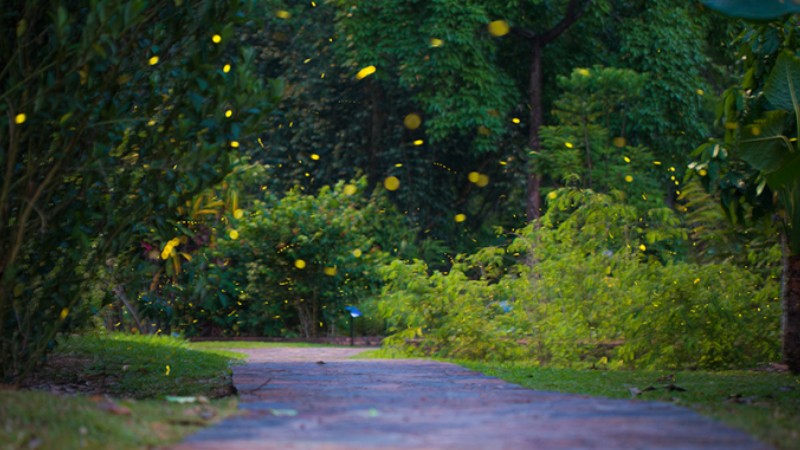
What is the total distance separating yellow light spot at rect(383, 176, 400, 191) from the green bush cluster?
31.6ft

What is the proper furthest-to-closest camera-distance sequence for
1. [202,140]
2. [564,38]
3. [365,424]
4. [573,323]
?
[564,38], [573,323], [202,140], [365,424]

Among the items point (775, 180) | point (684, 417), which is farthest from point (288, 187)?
point (684, 417)

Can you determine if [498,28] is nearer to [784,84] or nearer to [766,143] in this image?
[784,84]

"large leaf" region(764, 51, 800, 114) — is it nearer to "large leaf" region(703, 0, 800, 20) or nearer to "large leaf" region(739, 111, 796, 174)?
"large leaf" region(739, 111, 796, 174)

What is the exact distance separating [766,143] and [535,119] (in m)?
13.9

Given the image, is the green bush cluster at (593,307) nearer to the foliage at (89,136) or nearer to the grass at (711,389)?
the grass at (711,389)

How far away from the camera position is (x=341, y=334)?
20.3 metres

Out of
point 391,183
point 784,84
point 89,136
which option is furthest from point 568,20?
point 89,136

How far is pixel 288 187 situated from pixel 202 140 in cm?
1800

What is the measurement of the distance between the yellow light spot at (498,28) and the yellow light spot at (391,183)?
12.4ft

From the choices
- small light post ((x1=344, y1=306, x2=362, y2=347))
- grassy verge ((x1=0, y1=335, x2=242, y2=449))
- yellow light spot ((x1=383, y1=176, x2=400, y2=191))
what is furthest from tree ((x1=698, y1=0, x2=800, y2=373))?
yellow light spot ((x1=383, y1=176, x2=400, y2=191))

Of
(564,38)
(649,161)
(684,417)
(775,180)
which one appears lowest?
(684,417)

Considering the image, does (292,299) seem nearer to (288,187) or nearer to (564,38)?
(288,187)

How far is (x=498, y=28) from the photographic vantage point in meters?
23.4
